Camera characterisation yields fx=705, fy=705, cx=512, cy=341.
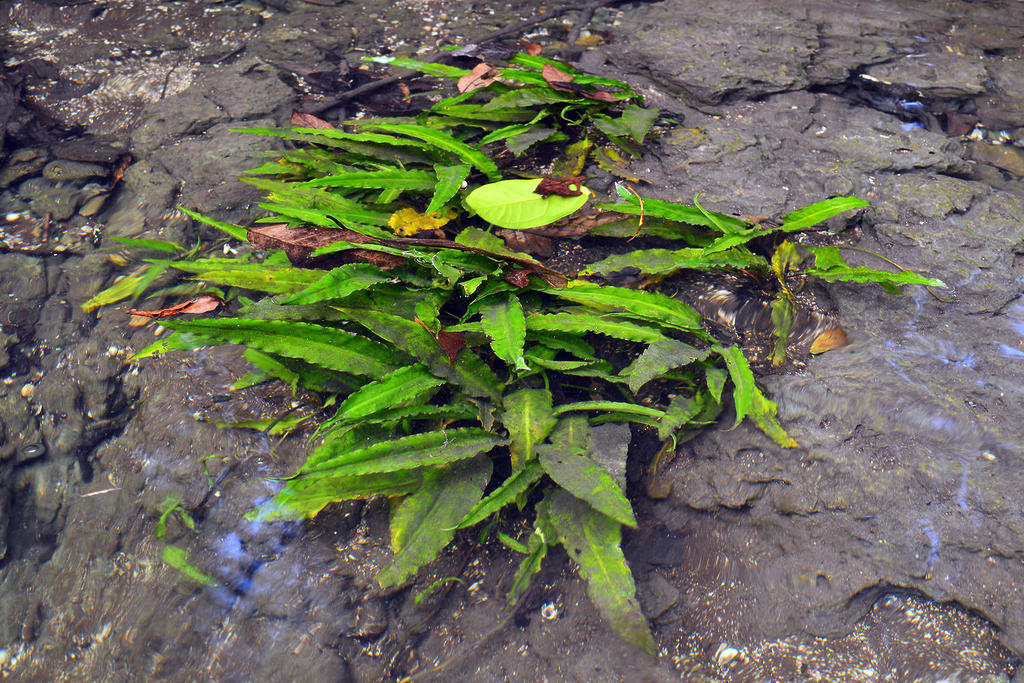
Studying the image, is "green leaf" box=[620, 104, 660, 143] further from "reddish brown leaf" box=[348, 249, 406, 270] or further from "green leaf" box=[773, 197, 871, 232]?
"reddish brown leaf" box=[348, 249, 406, 270]

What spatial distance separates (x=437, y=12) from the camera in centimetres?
375

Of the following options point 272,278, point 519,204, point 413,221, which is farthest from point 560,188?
point 272,278

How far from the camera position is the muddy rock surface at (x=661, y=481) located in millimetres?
1588

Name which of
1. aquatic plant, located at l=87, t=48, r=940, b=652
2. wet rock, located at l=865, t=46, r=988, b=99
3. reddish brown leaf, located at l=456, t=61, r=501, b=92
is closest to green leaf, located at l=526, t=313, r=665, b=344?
aquatic plant, located at l=87, t=48, r=940, b=652

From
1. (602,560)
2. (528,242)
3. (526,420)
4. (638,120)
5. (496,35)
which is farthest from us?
(496,35)

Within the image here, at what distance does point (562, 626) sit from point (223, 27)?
11.3 feet

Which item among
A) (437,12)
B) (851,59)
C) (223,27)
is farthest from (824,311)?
(223,27)

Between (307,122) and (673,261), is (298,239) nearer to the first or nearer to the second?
(307,122)

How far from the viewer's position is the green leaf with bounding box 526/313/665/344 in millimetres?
1918

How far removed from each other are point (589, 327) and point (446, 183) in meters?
0.76

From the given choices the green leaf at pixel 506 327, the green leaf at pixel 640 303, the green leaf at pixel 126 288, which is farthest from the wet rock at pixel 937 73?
the green leaf at pixel 126 288

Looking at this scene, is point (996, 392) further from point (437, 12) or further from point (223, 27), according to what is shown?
point (223, 27)

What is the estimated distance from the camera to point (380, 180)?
7.79 feet

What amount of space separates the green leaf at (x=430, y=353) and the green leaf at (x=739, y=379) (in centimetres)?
61
